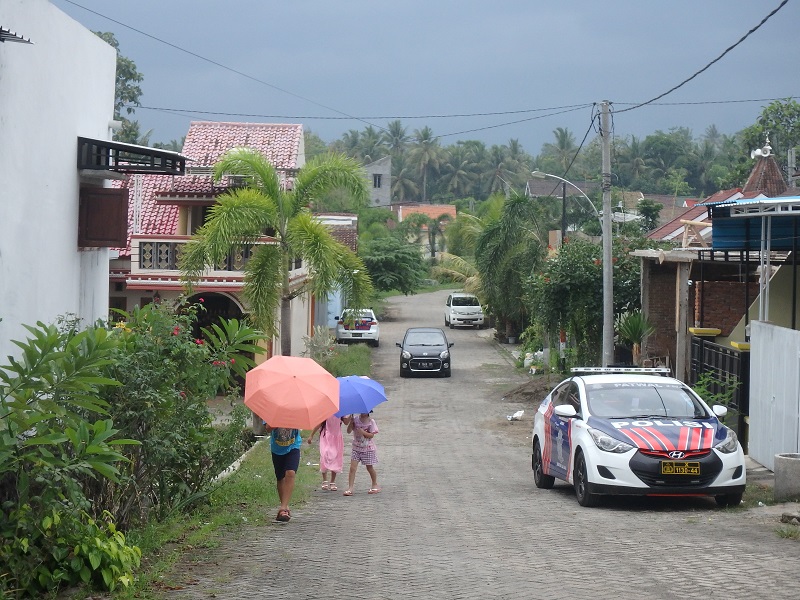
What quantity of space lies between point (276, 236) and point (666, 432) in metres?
13.0

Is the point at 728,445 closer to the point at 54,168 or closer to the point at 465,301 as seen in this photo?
the point at 54,168

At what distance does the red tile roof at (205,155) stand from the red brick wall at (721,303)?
45.9 feet

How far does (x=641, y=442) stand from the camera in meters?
11.8

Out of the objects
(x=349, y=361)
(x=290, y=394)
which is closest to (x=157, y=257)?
(x=349, y=361)

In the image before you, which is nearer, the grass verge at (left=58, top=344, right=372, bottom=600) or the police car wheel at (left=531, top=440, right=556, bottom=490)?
the grass verge at (left=58, top=344, right=372, bottom=600)

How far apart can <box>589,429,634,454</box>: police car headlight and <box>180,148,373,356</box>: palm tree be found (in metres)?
10.4

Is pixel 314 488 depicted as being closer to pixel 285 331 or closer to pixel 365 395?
pixel 365 395

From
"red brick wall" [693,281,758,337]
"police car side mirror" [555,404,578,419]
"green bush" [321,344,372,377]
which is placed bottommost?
"green bush" [321,344,372,377]

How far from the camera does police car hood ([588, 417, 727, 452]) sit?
1170 centimetres

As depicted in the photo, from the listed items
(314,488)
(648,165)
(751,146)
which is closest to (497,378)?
(314,488)

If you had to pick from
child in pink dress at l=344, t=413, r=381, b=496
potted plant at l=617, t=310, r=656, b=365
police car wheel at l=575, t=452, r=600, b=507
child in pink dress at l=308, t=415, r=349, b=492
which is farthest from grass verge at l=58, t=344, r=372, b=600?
potted plant at l=617, t=310, r=656, b=365

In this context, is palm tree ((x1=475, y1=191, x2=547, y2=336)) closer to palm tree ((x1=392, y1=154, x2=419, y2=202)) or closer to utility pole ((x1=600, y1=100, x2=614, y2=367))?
utility pole ((x1=600, y1=100, x2=614, y2=367))

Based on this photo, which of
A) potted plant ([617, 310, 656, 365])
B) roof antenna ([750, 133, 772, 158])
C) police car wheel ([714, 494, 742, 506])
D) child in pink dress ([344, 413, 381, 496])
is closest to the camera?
police car wheel ([714, 494, 742, 506])

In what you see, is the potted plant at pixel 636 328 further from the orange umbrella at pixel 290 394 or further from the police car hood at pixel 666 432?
the orange umbrella at pixel 290 394
